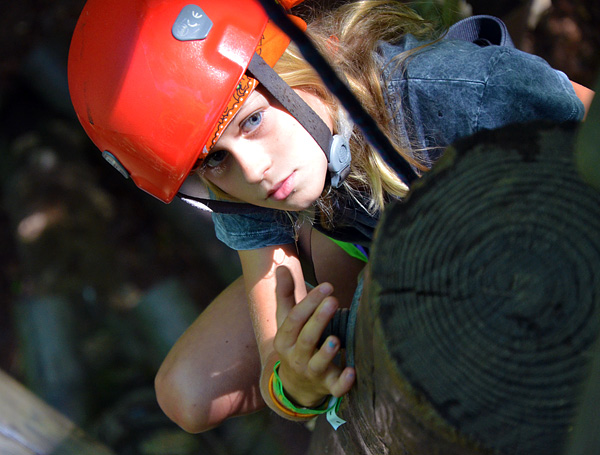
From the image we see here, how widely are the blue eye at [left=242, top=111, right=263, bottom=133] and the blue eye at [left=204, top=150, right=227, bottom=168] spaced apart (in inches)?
3.5

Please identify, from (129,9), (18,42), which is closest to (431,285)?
(129,9)

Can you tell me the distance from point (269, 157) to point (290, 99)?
14 centimetres

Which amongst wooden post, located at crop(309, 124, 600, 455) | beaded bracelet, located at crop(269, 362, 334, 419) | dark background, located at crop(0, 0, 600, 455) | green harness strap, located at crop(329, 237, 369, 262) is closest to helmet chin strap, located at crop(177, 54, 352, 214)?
green harness strap, located at crop(329, 237, 369, 262)

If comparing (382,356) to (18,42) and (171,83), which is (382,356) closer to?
(171,83)

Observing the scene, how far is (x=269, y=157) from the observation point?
1231 millimetres

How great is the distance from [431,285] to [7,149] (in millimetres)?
2492

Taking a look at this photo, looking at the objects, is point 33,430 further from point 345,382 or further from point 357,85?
point 357,85

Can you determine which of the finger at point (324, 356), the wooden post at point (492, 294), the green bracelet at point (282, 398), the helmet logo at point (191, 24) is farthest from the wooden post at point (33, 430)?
the wooden post at point (492, 294)

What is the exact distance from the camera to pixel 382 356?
2.01ft

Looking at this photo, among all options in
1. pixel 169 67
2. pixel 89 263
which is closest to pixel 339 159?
pixel 169 67

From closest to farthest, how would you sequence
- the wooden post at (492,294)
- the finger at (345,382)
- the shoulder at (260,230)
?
1. the wooden post at (492,294)
2. the finger at (345,382)
3. the shoulder at (260,230)

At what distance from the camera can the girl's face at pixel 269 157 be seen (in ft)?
4.03

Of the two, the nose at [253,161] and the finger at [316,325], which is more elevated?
the nose at [253,161]

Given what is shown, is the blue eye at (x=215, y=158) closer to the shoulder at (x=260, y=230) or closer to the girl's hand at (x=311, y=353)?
the shoulder at (x=260, y=230)
